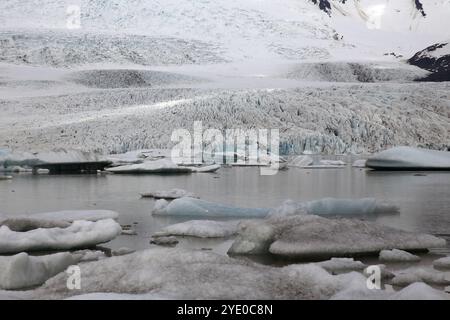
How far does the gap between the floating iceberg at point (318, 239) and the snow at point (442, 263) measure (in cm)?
50

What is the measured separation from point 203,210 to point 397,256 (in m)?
2.85

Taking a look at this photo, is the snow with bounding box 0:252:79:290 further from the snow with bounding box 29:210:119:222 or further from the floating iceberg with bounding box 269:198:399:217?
the floating iceberg with bounding box 269:198:399:217

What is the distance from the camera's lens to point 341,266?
153 inches

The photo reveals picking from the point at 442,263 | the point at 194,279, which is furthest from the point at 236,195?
the point at 194,279

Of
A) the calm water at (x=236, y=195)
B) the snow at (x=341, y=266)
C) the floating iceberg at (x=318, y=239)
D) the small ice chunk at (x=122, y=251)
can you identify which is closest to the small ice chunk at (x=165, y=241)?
the calm water at (x=236, y=195)

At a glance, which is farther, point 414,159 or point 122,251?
point 414,159

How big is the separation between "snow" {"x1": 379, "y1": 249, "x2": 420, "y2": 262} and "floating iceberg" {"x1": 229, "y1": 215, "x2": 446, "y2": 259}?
197 millimetres

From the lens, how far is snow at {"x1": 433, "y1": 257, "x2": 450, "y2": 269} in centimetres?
405

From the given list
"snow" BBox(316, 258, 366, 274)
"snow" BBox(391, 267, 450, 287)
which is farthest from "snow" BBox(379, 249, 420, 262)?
"snow" BBox(391, 267, 450, 287)

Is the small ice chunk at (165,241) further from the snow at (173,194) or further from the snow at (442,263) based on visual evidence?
the snow at (173,194)

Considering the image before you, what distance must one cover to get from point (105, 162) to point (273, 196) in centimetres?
829

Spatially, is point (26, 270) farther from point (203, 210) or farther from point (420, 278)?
point (203, 210)

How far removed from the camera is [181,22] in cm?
4984

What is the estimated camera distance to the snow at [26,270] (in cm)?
338
